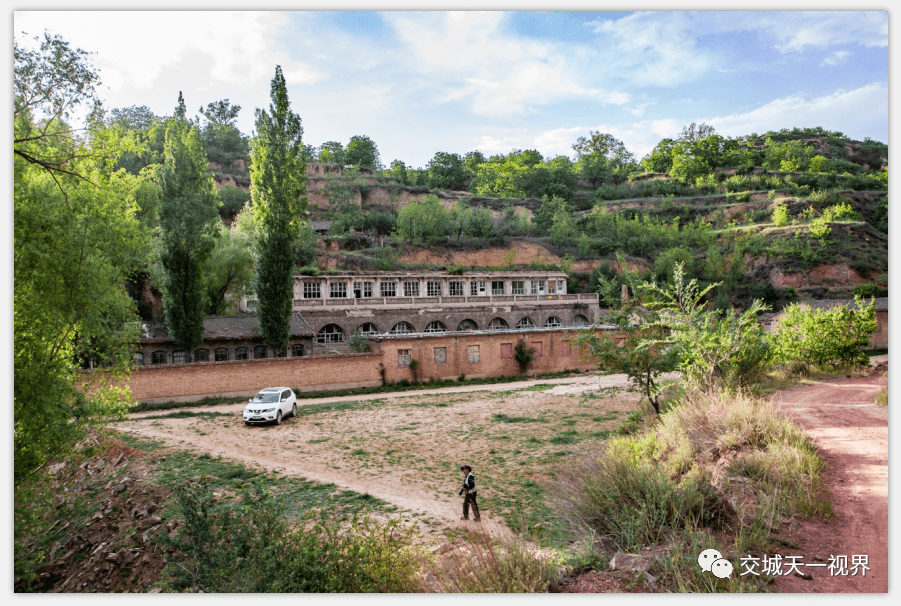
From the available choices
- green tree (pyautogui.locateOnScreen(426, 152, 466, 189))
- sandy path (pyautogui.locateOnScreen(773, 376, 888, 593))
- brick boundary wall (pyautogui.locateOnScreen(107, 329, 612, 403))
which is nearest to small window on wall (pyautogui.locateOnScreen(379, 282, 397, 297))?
brick boundary wall (pyautogui.locateOnScreen(107, 329, 612, 403))

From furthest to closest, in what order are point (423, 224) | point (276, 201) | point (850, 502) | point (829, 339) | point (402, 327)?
1. point (423, 224)
2. point (402, 327)
3. point (276, 201)
4. point (829, 339)
5. point (850, 502)

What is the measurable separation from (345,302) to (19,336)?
2956 centimetres

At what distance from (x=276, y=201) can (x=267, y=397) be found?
35.2 feet

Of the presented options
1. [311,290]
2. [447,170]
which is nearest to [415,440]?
[311,290]

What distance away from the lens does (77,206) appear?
5.75m

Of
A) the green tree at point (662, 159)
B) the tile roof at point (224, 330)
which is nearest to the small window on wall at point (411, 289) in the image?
the tile roof at point (224, 330)

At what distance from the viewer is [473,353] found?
26.5m

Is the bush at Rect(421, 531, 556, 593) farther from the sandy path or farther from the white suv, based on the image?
the white suv

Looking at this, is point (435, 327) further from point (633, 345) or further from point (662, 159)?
point (662, 159)

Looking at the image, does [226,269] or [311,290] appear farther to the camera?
[311,290]

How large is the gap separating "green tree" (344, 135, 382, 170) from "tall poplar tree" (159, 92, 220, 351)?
65.4 metres

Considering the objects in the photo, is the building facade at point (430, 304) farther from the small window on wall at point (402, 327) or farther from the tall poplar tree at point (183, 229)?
the tall poplar tree at point (183, 229)

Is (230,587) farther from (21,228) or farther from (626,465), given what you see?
(626,465)

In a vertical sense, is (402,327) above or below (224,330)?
below
